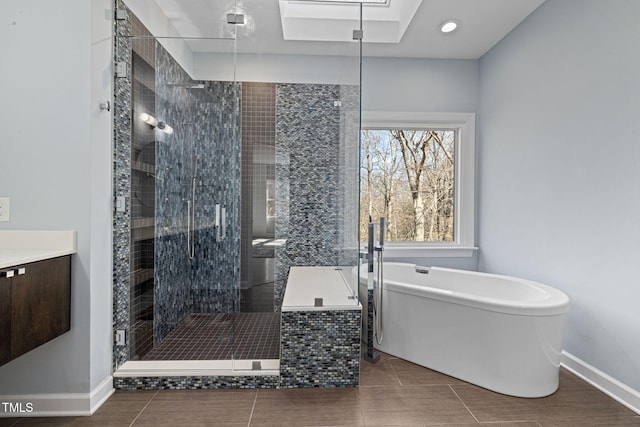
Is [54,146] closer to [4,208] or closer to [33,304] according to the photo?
[4,208]

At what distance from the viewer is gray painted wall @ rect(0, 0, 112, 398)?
1809 mm

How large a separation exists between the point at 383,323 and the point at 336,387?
690mm

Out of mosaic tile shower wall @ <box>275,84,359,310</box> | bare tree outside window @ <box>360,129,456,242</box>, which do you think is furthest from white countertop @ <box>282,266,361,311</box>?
bare tree outside window @ <box>360,129,456,242</box>

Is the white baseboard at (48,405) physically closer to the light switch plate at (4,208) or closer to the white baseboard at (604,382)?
the light switch plate at (4,208)

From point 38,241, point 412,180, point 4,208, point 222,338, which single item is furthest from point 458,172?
point 4,208

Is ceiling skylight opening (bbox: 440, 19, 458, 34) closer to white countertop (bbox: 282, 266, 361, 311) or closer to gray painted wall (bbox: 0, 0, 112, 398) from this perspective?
white countertop (bbox: 282, 266, 361, 311)

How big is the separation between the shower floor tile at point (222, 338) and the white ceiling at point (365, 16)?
7.22 feet

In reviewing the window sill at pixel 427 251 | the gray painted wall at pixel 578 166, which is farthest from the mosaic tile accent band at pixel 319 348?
the gray painted wall at pixel 578 166

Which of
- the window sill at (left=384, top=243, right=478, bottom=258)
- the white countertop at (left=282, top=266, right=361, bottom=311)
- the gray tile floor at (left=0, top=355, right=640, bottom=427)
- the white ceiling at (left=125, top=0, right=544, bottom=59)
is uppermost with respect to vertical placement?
the white ceiling at (left=125, top=0, right=544, bottom=59)

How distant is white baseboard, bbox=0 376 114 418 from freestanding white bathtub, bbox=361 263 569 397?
1.98 metres

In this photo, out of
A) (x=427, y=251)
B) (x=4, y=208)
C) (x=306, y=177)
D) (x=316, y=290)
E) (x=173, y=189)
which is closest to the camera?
(x=4, y=208)

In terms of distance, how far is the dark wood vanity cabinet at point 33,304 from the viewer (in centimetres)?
147

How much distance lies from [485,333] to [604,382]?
2.63 feet

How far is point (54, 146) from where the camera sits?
6.03ft
